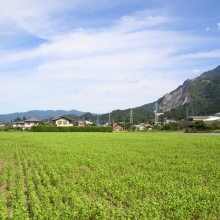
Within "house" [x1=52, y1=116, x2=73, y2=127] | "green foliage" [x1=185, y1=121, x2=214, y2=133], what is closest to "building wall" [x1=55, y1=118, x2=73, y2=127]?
"house" [x1=52, y1=116, x2=73, y2=127]

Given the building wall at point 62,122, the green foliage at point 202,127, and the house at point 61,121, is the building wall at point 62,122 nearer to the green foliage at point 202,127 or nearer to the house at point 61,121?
the house at point 61,121

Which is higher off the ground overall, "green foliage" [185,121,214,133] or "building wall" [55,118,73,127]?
"building wall" [55,118,73,127]

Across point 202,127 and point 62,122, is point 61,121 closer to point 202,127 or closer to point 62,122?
point 62,122

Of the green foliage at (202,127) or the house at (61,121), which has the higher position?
the house at (61,121)

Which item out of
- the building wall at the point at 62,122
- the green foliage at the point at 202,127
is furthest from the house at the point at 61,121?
the green foliage at the point at 202,127

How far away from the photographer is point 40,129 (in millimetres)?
74500

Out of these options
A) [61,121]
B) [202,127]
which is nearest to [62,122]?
[61,121]

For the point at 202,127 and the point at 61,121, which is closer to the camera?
the point at 202,127

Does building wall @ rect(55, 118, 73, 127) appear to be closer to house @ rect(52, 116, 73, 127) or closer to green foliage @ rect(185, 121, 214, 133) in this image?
house @ rect(52, 116, 73, 127)

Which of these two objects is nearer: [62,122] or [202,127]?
[202,127]

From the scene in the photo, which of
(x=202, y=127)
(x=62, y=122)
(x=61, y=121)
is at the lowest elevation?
(x=202, y=127)

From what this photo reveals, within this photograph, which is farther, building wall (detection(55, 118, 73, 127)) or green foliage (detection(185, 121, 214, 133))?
building wall (detection(55, 118, 73, 127))

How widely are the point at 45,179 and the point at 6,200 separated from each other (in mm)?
2628

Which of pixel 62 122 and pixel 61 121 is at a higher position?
pixel 61 121
